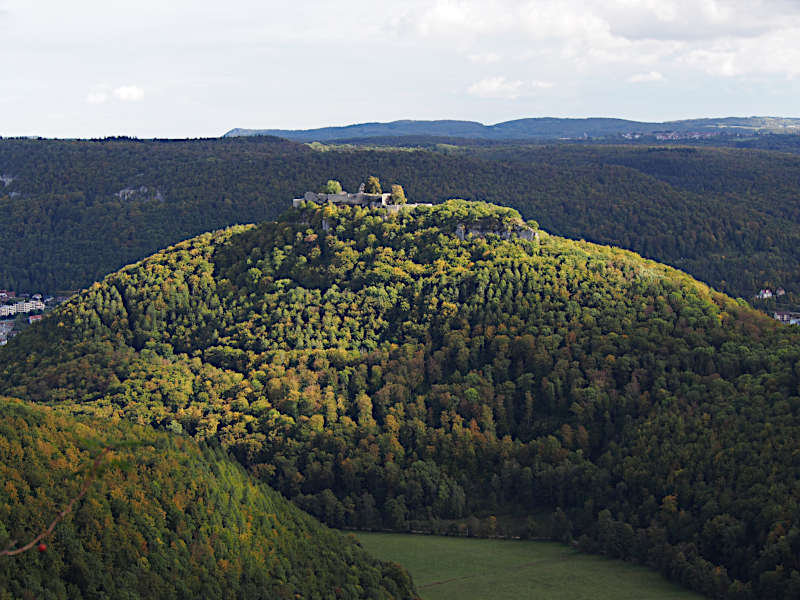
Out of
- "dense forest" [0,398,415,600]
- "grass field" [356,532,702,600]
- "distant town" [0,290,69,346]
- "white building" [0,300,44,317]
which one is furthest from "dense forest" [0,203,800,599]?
"white building" [0,300,44,317]

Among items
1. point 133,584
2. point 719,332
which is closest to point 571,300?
point 719,332

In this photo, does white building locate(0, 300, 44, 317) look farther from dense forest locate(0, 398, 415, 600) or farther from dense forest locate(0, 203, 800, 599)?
dense forest locate(0, 398, 415, 600)

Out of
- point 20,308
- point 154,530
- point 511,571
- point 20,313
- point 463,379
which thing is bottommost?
point 511,571

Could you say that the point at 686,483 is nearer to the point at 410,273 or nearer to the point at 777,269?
the point at 410,273

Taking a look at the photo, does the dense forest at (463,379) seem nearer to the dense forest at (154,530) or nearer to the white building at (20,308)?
the dense forest at (154,530)

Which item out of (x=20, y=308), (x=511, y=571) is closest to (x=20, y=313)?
(x=20, y=308)

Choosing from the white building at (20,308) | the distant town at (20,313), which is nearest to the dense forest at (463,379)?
the distant town at (20,313)

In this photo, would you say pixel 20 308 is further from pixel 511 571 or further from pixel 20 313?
pixel 511 571
